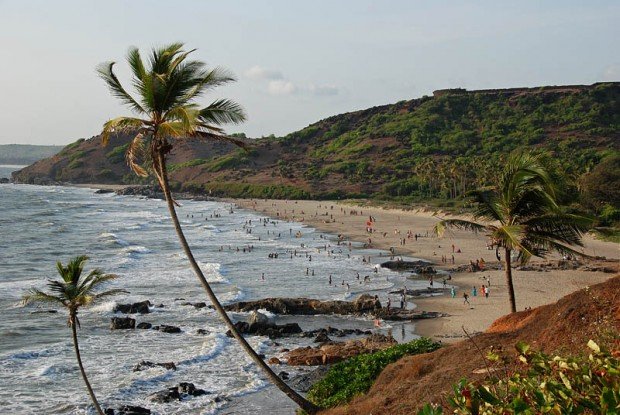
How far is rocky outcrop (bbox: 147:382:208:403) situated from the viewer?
70.8 ft

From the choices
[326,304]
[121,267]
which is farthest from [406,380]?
[121,267]

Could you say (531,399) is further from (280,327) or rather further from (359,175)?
(359,175)

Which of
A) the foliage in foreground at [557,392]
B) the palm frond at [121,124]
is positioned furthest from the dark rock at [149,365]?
the foliage in foreground at [557,392]

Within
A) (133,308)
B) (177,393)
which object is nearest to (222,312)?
(177,393)

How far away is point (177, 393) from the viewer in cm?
2192

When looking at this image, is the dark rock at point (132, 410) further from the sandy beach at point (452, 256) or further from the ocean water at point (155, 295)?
the sandy beach at point (452, 256)

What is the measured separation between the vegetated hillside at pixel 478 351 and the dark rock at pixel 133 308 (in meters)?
22.9

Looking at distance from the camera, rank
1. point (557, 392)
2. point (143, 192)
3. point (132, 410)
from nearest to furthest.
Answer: point (557, 392) < point (132, 410) < point (143, 192)

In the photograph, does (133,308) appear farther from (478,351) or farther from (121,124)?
(478,351)

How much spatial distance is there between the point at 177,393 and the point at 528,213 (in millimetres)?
13297

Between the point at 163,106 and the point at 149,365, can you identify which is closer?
the point at 163,106

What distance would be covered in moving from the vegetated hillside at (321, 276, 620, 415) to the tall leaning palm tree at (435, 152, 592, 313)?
2.12m

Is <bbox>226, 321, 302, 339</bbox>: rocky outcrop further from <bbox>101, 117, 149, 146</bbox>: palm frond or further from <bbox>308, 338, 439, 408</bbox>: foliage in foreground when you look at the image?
<bbox>101, 117, 149, 146</bbox>: palm frond

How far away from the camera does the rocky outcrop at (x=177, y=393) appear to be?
21594 mm
